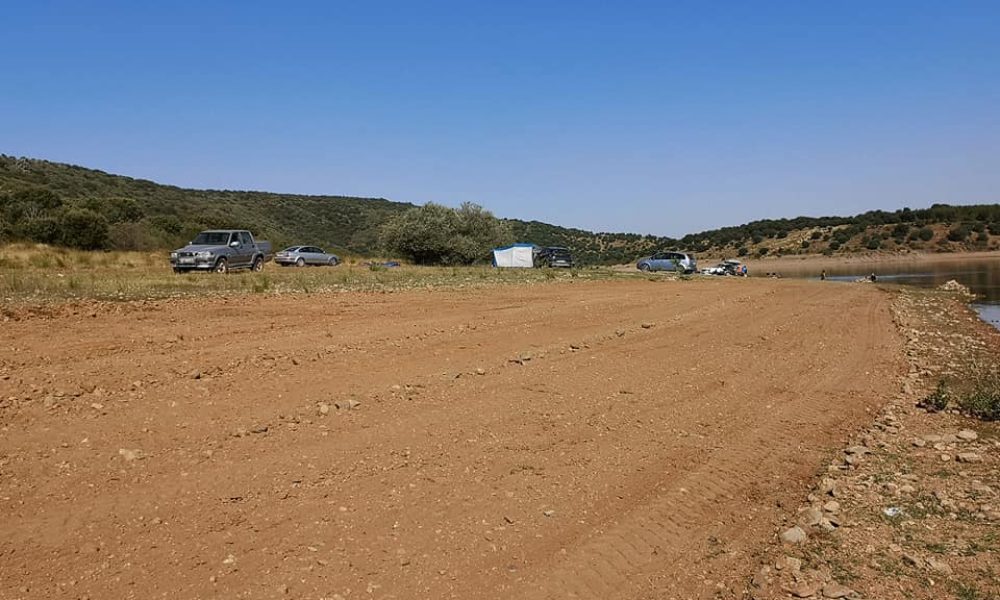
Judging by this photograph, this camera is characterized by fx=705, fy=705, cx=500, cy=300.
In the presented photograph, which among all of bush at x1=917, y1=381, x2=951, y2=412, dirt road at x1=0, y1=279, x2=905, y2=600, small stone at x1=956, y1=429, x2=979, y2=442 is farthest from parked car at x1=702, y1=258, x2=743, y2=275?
small stone at x1=956, y1=429, x2=979, y2=442

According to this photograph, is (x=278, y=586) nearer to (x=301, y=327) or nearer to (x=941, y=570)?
(x=941, y=570)

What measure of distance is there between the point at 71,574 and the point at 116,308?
1022cm

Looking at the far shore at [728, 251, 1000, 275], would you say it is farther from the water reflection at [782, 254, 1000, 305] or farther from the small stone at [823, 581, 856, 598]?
the small stone at [823, 581, 856, 598]

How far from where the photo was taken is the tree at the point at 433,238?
51125mm

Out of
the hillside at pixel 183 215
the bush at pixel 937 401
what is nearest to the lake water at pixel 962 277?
the bush at pixel 937 401

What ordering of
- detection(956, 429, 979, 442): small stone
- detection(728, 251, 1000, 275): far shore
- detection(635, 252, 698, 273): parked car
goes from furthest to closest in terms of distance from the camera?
1. detection(728, 251, 1000, 275): far shore
2. detection(635, 252, 698, 273): parked car
3. detection(956, 429, 979, 442): small stone

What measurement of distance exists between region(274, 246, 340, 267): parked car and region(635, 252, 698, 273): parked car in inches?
886

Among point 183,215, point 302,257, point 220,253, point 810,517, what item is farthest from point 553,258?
point 810,517

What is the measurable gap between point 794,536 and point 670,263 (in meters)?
46.7

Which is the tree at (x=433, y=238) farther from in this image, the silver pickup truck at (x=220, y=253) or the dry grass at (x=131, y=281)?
the silver pickup truck at (x=220, y=253)

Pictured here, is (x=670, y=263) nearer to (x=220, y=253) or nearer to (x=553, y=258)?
(x=553, y=258)

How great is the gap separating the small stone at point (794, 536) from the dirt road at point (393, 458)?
129mm

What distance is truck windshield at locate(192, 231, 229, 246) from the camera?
27.3 m

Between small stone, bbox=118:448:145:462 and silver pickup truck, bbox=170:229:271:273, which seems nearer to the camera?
small stone, bbox=118:448:145:462
